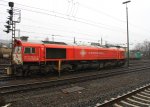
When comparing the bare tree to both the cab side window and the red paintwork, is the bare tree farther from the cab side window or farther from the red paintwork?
the cab side window

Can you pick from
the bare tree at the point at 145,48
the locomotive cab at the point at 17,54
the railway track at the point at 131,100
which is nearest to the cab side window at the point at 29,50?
the locomotive cab at the point at 17,54

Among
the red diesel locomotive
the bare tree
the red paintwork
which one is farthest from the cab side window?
the bare tree

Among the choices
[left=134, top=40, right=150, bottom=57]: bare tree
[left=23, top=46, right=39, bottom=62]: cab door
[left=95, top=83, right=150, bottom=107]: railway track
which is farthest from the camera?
[left=134, top=40, right=150, bottom=57]: bare tree

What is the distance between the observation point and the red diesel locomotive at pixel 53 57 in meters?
15.0

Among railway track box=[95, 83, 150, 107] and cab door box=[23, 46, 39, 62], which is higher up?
cab door box=[23, 46, 39, 62]

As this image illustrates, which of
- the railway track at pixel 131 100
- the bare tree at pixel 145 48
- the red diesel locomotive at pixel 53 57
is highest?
the bare tree at pixel 145 48

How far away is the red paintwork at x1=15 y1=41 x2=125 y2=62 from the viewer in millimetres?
15212

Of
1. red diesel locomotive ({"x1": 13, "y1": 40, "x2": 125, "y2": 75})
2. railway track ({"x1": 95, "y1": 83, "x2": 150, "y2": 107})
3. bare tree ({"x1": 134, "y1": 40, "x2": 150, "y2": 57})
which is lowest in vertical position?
railway track ({"x1": 95, "y1": 83, "x2": 150, "y2": 107})

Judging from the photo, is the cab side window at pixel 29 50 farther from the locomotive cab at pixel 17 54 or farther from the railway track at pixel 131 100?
the railway track at pixel 131 100

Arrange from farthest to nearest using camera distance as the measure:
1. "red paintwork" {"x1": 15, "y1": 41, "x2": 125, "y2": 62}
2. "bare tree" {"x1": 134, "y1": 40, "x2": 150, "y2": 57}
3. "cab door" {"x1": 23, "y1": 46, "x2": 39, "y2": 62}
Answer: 1. "bare tree" {"x1": 134, "y1": 40, "x2": 150, "y2": 57}
2. "red paintwork" {"x1": 15, "y1": 41, "x2": 125, "y2": 62}
3. "cab door" {"x1": 23, "y1": 46, "x2": 39, "y2": 62}

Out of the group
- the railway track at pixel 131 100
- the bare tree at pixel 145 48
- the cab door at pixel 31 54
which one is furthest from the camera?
the bare tree at pixel 145 48

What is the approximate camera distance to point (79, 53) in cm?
1889

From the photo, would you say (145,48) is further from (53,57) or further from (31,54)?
(31,54)

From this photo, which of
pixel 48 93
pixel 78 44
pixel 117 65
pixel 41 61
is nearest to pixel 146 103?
pixel 48 93
